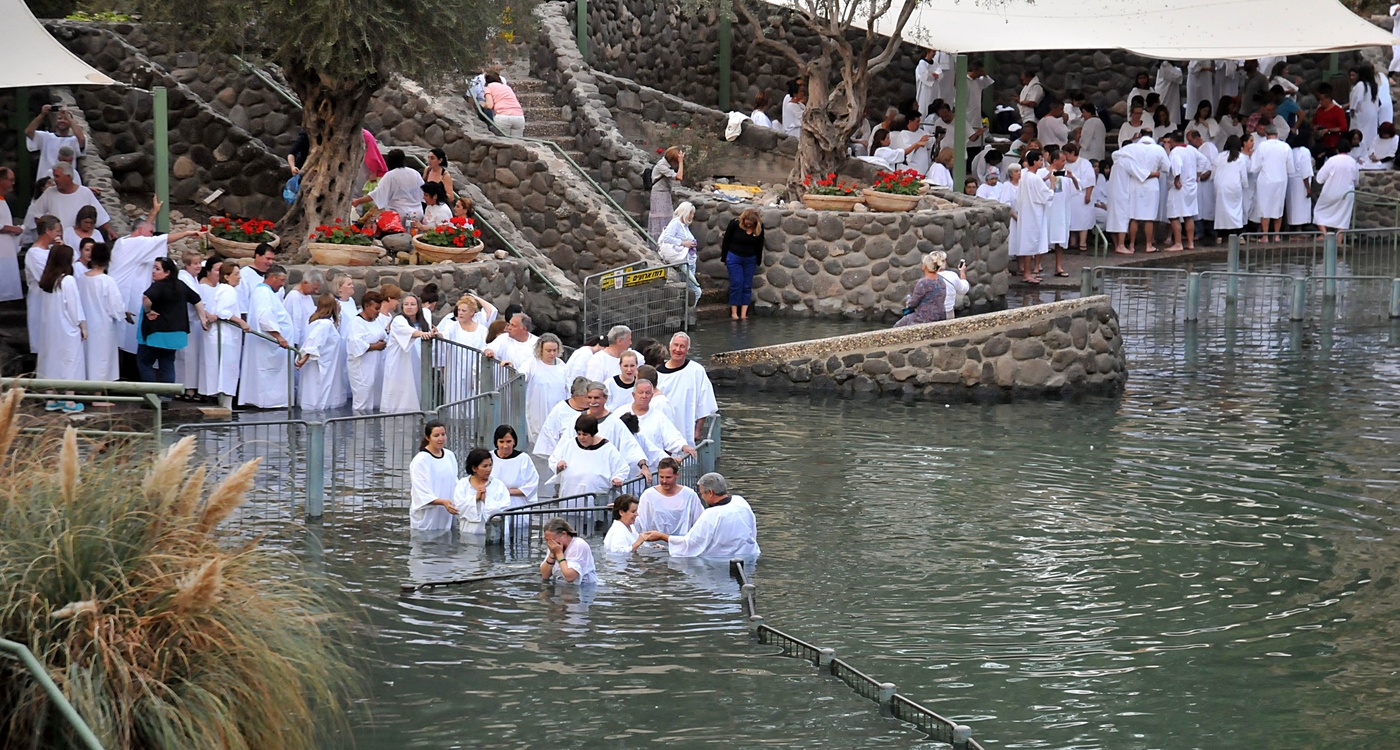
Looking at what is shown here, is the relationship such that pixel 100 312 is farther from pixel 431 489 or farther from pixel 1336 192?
pixel 1336 192

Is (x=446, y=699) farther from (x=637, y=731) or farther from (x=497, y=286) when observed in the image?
(x=497, y=286)

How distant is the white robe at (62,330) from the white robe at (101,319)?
105mm

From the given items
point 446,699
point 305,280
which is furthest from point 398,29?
point 446,699

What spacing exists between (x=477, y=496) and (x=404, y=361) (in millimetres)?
4186

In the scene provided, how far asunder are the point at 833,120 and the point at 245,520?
44.7ft

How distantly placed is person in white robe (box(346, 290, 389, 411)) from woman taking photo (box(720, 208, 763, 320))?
21.6 ft

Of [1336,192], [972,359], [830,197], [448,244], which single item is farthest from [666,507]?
[1336,192]

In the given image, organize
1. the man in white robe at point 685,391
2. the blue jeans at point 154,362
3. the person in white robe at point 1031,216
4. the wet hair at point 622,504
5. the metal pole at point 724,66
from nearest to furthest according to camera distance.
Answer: the wet hair at point 622,504 < the man in white robe at point 685,391 < the blue jeans at point 154,362 < the person in white robe at point 1031,216 < the metal pole at point 724,66

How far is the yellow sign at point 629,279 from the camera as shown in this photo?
20094mm

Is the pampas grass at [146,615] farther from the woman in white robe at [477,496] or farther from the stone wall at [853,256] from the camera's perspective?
the stone wall at [853,256]

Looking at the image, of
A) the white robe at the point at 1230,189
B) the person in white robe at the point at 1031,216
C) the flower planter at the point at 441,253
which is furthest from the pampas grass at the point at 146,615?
the white robe at the point at 1230,189

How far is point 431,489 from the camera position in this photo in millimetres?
11906

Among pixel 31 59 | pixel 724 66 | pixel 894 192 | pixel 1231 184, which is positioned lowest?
pixel 894 192

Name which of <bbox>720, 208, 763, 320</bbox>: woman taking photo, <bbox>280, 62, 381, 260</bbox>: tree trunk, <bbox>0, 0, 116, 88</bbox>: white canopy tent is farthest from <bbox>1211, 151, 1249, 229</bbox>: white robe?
<bbox>0, 0, 116, 88</bbox>: white canopy tent
